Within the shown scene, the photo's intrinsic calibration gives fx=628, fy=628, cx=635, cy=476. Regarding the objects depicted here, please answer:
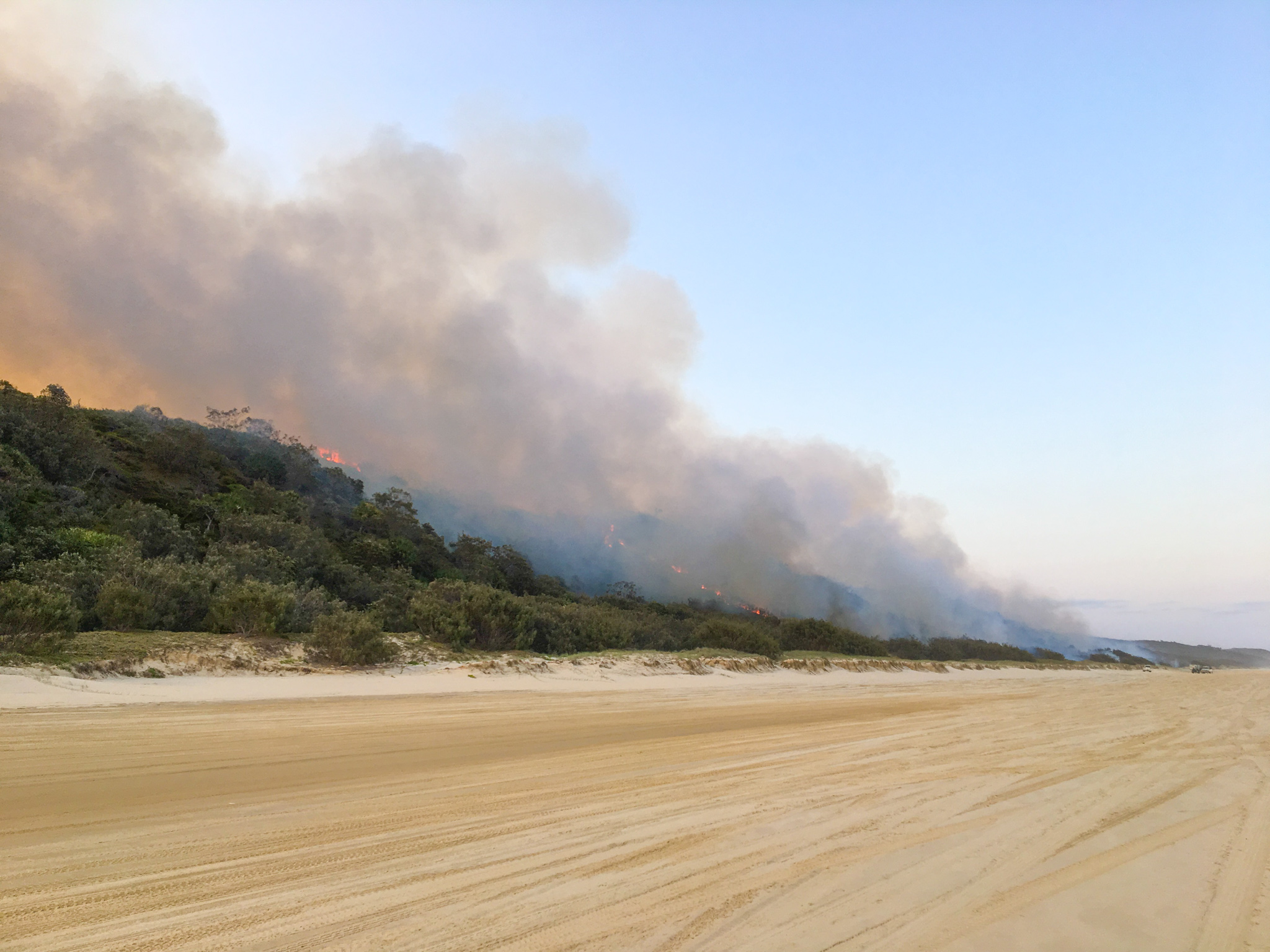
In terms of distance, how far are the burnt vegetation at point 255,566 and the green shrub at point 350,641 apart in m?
0.03

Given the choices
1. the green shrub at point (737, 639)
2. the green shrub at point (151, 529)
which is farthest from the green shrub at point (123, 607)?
the green shrub at point (737, 639)

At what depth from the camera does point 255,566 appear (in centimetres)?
1603

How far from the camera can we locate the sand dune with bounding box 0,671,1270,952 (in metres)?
2.51

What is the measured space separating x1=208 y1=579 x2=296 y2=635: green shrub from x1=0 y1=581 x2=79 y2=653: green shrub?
2.21 meters

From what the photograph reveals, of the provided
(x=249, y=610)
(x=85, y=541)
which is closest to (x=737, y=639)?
(x=249, y=610)

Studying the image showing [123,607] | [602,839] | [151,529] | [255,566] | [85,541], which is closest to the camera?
[602,839]

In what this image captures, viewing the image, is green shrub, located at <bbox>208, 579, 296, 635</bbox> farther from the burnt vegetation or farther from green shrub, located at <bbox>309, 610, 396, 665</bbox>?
green shrub, located at <bbox>309, 610, 396, 665</bbox>

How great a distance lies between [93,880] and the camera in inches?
109

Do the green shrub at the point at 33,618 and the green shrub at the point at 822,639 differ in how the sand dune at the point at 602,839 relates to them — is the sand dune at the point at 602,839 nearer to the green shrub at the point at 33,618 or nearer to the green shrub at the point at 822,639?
the green shrub at the point at 33,618

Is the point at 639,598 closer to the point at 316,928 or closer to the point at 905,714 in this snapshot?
the point at 905,714

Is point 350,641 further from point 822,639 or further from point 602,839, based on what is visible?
point 822,639

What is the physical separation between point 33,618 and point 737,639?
17.8 m

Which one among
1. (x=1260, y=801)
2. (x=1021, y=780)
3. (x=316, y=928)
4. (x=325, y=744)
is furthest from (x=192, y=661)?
(x=1260, y=801)

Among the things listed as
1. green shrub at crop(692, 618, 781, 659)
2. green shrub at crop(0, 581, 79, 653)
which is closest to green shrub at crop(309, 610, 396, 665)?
green shrub at crop(0, 581, 79, 653)
